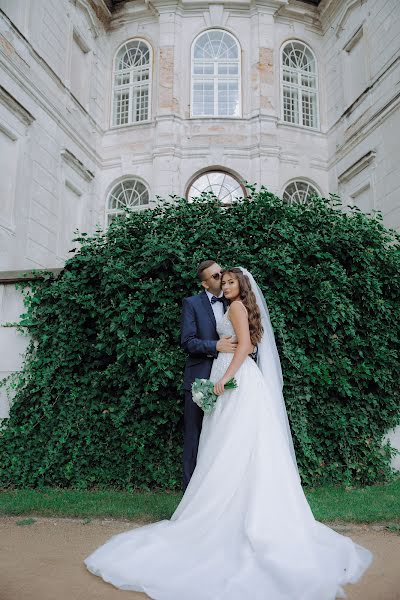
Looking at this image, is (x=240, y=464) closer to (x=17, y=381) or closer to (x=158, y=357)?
(x=158, y=357)

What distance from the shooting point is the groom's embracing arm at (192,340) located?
4004 mm

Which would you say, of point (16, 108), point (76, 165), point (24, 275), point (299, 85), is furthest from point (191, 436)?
point (299, 85)

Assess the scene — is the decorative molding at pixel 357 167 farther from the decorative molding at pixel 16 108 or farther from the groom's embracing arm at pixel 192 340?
the groom's embracing arm at pixel 192 340

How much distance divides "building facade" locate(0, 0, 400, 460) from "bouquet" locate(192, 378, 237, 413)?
1032cm

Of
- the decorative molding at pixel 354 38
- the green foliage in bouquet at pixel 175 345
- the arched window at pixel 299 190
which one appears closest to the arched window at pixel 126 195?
the arched window at pixel 299 190

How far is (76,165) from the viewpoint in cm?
1479

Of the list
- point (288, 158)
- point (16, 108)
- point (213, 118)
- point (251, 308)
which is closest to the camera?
point (251, 308)

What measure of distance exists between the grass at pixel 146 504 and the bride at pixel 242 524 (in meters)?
0.94

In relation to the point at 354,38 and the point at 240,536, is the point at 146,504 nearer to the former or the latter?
the point at 240,536

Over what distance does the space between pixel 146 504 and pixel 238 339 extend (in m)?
2.13

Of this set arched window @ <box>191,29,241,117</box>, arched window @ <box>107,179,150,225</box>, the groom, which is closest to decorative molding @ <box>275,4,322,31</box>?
arched window @ <box>191,29,241,117</box>

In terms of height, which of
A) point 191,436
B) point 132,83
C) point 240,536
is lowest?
point 240,536

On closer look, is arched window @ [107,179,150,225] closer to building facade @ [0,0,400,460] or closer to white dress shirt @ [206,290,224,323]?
building facade @ [0,0,400,460]

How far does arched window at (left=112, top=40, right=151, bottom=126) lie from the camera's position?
1681cm
